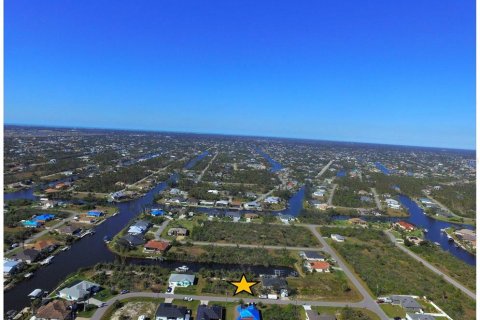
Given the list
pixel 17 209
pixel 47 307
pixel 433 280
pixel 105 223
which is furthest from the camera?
pixel 17 209

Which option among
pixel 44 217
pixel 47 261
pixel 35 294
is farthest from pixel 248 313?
pixel 44 217

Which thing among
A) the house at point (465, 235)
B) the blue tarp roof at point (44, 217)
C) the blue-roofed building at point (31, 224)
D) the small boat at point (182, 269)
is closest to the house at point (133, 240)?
the small boat at point (182, 269)

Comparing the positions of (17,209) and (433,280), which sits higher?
(17,209)

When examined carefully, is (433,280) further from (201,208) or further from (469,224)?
(201,208)

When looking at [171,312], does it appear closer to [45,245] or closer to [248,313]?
[248,313]

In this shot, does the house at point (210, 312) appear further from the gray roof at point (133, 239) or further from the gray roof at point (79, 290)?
the gray roof at point (133, 239)

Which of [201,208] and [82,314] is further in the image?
[201,208]

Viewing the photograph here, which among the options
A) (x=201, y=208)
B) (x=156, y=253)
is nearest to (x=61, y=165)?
(x=201, y=208)
